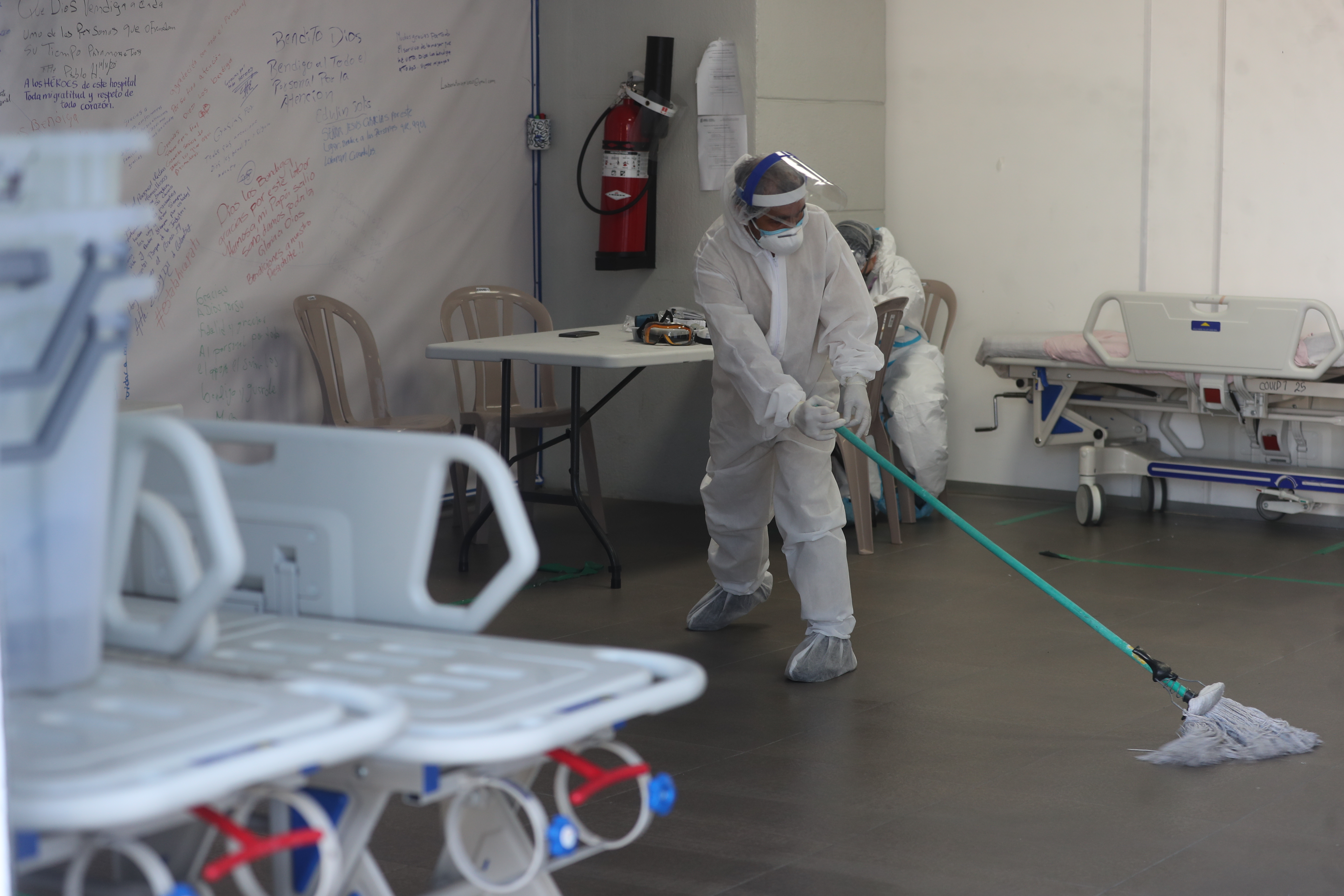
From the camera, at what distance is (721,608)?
4.09 metres

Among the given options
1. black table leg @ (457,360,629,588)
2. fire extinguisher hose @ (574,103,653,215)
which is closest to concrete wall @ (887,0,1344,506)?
fire extinguisher hose @ (574,103,653,215)

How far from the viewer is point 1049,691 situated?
3.49m

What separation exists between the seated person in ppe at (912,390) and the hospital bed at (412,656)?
13.3 feet

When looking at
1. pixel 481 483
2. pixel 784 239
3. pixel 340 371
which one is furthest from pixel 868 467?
pixel 784 239

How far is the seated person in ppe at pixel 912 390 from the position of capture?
18.5 feet

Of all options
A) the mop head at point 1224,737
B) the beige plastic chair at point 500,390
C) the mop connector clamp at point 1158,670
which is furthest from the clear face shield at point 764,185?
the beige plastic chair at point 500,390

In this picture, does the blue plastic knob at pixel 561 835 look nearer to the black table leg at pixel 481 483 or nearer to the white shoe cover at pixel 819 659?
the white shoe cover at pixel 819 659

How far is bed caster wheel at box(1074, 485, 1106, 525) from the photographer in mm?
5520

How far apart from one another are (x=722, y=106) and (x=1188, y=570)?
237 cm

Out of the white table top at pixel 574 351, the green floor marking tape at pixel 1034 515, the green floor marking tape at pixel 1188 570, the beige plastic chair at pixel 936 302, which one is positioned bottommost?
the green floor marking tape at pixel 1188 570

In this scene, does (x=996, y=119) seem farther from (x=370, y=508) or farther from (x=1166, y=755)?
(x=370, y=508)

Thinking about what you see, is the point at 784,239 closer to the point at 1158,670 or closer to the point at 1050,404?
the point at 1158,670

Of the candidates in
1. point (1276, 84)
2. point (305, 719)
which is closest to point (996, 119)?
point (1276, 84)

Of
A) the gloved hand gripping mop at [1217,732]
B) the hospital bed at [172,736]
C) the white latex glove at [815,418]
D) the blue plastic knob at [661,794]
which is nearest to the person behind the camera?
the hospital bed at [172,736]
